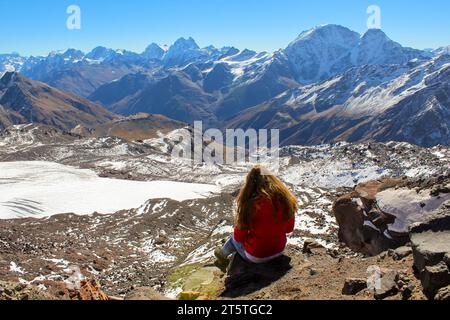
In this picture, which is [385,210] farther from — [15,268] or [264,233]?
[15,268]

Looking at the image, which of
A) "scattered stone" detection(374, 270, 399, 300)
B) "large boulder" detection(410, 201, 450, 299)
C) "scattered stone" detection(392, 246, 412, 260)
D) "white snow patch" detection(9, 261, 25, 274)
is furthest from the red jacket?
"white snow patch" detection(9, 261, 25, 274)

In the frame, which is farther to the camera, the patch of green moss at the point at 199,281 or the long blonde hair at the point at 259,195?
the patch of green moss at the point at 199,281

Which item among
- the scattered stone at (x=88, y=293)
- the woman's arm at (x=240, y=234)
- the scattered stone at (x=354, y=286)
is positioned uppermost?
the woman's arm at (x=240, y=234)

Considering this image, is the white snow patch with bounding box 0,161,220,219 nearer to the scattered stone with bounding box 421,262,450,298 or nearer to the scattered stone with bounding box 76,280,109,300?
the scattered stone with bounding box 76,280,109,300

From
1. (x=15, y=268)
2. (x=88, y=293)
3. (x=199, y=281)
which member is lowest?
(x=15, y=268)

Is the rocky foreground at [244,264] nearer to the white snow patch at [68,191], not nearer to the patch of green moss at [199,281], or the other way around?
the patch of green moss at [199,281]

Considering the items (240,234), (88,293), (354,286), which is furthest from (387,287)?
(88,293)

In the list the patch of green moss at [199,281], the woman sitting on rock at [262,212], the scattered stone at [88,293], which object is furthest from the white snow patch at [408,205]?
the scattered stone at [88,293]
